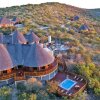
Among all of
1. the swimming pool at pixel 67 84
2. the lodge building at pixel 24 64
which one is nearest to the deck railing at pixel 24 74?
the lodge building at pixel 24 64

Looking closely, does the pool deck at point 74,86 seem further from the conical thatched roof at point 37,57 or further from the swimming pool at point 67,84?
the conical thatched roof at point 37,57

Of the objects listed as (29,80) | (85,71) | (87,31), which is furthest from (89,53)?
(87,31)

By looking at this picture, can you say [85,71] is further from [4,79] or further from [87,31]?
[87,31]

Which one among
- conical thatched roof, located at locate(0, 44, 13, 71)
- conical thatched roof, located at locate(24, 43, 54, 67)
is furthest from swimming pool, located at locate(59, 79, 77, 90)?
conical thatched roof, located at locate(0, 44, 13, 71)

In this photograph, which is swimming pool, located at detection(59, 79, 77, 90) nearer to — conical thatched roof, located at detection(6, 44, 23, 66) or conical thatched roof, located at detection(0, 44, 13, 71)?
conical thatched roof, located at detection(6, 44, 23, 66)

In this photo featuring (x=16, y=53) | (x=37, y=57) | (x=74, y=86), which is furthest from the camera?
(x=16, y=53)

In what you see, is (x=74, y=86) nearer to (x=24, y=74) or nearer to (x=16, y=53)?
(x=24, y=74)

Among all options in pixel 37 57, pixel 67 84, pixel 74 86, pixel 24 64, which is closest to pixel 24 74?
pixel 24 64
